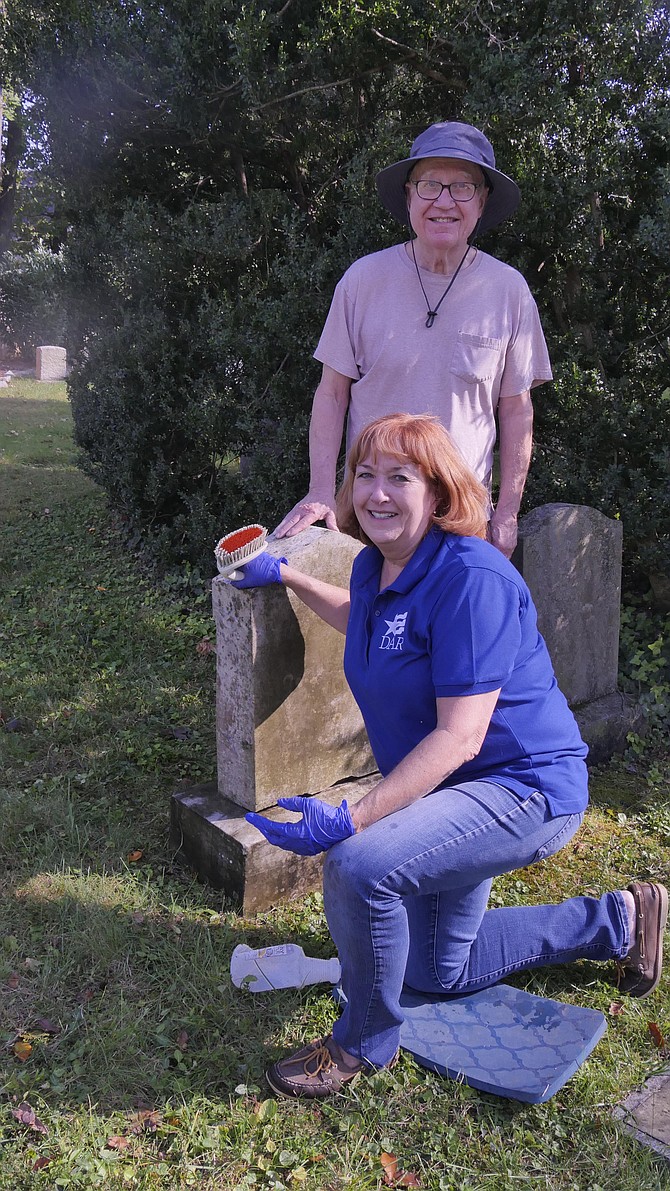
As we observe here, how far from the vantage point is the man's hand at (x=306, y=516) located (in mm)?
3236

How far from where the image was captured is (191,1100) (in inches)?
96.0

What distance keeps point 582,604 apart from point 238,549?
76.6 inches

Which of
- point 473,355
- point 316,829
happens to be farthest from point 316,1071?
point 473,355

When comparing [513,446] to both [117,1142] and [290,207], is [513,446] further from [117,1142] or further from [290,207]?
[290,207]

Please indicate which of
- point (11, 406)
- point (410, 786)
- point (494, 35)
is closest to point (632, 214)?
point (494, 35)

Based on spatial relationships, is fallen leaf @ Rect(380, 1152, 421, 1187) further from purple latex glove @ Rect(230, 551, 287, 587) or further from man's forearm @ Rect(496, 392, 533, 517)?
man's forearm @ Rect(496, 392, 533, 517)

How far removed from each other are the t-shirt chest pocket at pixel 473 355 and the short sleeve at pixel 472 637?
1008 mm

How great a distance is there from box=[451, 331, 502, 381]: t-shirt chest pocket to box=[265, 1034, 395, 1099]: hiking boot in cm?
205

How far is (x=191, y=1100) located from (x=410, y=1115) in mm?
568

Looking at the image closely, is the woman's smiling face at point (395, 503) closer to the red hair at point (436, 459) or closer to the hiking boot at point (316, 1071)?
the red hair at point (436, 459)

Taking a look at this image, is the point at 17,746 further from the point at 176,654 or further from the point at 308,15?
the point at 308,15

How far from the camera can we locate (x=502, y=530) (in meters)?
3.40

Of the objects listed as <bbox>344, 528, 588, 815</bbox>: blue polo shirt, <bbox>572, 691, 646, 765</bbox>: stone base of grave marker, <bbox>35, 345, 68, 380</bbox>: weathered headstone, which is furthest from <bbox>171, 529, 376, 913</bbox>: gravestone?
<bbox>35, 345, 68, 380</bbox>: weathered headstone

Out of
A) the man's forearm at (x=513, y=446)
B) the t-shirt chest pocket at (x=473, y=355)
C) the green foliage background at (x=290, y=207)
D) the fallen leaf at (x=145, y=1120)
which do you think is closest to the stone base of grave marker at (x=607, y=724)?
the green foliage background at (x=290, y=207)
